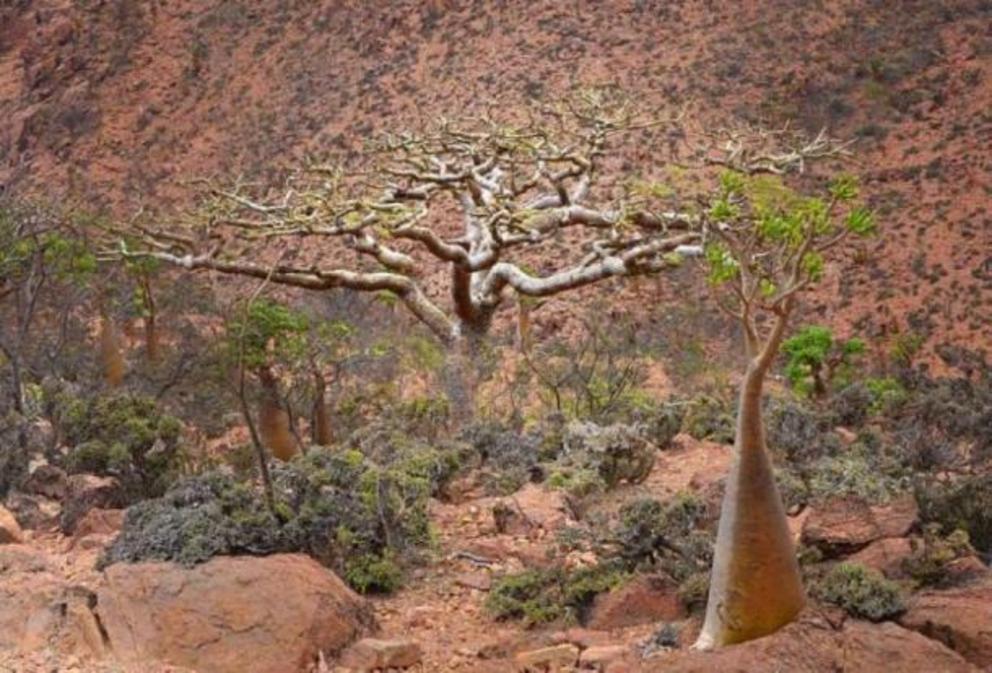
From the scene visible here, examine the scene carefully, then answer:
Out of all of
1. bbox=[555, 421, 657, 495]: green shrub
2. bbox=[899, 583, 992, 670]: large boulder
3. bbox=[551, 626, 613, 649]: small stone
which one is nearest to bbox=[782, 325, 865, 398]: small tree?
bbox=[555, 421, 657, 495]: green shrub

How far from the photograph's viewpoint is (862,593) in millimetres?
4062

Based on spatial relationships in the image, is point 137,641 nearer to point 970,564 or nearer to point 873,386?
point 970,564

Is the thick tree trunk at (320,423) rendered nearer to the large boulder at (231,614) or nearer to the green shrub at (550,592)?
the green shrub at (550,592)

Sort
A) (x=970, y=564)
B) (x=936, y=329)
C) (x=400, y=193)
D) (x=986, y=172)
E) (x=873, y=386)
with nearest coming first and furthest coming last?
(x=970, y=564)
(x=873, y=386)
(x=400, y=193)
(x=936, y=329)
(x=986, y=172)

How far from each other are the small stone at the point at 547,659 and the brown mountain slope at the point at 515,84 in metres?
14.5

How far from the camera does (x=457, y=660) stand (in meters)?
4.52

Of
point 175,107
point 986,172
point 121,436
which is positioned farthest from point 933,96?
point 121,436

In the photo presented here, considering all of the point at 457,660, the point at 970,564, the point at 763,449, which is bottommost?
the point at 457,660

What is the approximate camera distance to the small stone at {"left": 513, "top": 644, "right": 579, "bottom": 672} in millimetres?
4223

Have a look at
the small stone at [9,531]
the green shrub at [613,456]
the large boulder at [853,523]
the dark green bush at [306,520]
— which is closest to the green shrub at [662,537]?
the large boulder at [853,523]

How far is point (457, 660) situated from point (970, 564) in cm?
185

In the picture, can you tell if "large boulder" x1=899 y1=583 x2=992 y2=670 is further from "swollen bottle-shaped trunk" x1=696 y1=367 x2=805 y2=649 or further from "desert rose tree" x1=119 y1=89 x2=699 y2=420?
"desert rose tree" x1=119 y1=89 x2=699 y2=420

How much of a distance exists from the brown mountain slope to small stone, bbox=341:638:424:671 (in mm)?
14623

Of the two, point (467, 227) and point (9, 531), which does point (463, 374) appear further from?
point (9, 531)
